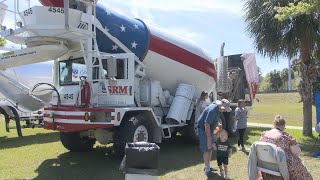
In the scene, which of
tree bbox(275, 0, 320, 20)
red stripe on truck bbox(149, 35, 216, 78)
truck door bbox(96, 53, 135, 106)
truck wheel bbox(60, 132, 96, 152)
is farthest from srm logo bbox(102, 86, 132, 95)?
tree bbox(275, 0, 320, 20)

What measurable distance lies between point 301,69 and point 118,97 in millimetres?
7854

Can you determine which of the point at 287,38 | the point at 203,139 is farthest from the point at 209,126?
the point at 287,38

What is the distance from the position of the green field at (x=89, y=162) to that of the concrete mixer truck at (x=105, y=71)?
54 centimetres

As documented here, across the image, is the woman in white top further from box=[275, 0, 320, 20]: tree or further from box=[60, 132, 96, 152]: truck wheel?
box=[60, 132, 96, 152]: truck wheel

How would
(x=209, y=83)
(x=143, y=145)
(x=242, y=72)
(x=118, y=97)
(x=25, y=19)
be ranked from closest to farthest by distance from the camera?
(x=143, y=145) < (x=25, y=19) < (x=118, y=97) < (x=209, y=83) < (x=242, y=72)

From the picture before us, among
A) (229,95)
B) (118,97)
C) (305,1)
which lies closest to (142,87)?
(118,97)

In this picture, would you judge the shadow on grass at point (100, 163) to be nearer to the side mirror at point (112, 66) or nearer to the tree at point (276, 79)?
the side mirror at point (112, 66)

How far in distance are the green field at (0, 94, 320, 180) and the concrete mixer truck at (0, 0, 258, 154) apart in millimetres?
540

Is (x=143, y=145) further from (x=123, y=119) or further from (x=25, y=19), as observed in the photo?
(x=25, y=19)

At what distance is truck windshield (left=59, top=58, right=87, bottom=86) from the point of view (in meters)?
10.1

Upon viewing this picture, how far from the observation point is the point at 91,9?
9.44 metres

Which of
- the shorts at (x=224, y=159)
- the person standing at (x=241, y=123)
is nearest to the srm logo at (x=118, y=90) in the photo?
the shorts at (x=224, y=159)

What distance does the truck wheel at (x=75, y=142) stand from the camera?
425 inches

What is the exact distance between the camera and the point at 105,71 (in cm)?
951
